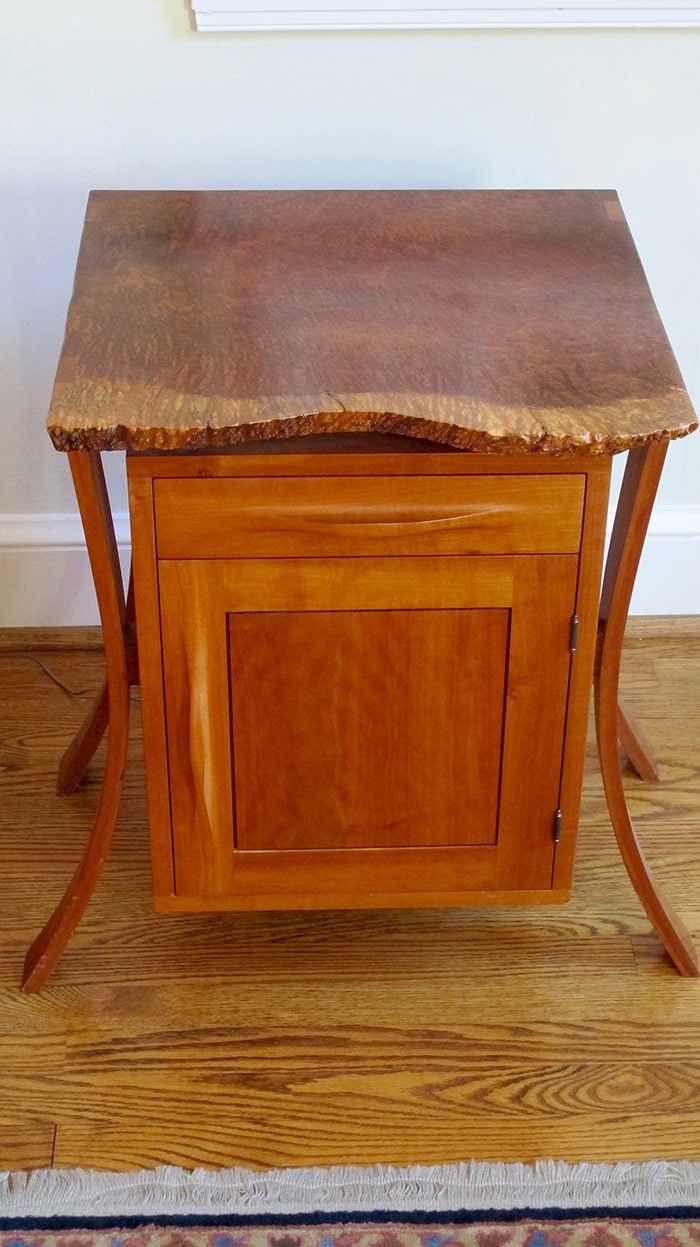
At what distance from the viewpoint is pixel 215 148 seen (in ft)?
5.02

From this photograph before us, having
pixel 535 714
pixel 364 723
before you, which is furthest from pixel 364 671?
pixel 535 714

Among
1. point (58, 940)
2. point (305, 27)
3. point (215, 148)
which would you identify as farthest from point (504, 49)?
point (58, 940)

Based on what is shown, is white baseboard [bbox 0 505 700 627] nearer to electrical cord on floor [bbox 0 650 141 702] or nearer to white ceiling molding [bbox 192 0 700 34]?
electrical cord on floor [bbox 0 650 141 702]

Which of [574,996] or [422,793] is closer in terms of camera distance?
[422,793]

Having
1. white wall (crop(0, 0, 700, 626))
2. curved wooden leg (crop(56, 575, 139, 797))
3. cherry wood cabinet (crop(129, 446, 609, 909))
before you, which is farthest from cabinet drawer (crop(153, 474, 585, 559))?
white wall (crop(0, 0, 700, 626))

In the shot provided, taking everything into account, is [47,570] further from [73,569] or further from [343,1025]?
[343,1025]

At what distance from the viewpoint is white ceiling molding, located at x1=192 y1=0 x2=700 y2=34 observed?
1.44 metres

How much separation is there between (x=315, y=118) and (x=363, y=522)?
1.91 feet

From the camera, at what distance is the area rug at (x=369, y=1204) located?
1198 millimetres

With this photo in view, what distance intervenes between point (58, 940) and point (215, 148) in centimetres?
84

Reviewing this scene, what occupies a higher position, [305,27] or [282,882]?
[305,27]

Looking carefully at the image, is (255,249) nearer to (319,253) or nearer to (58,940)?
(319,253)

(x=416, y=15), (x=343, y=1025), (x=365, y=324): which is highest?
(x=416, y=15)

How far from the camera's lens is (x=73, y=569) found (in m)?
1.79
